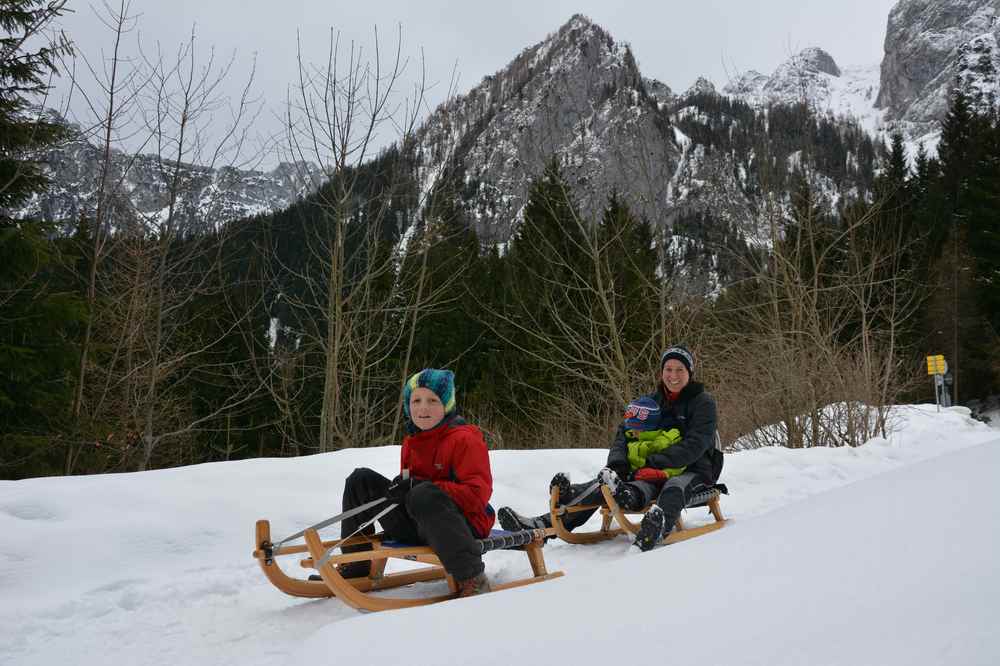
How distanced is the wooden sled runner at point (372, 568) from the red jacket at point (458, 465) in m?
0.18

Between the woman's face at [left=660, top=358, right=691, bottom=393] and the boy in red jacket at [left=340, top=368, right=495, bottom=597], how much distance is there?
185cm

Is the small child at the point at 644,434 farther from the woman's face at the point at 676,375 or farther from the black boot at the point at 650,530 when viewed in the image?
the black boot at the point at 650,530

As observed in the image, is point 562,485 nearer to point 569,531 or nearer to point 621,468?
point 569,531

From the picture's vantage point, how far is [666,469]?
4.28m

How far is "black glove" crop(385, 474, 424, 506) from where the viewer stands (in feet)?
9.98

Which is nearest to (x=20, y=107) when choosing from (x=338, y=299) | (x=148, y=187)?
(x=148, y=187)

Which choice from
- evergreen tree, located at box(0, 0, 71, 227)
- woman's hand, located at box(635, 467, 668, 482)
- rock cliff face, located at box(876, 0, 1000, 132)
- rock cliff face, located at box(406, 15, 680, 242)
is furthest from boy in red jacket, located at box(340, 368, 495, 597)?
rock cliff face, located at box(876, 0, 1000, 132)

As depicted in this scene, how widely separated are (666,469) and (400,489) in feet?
6.62

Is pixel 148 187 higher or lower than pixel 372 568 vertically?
higher

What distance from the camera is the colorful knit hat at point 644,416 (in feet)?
14.8

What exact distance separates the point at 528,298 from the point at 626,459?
56.3ft

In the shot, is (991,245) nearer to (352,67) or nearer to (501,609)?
(352,67)

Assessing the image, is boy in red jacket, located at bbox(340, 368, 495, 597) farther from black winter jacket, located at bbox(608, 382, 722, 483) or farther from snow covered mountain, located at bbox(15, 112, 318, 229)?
snow covered mountain, located at bbox(15, 112, 318, 229)

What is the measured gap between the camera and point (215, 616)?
9.62ft
